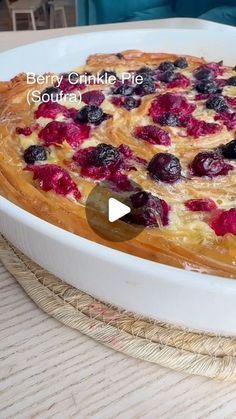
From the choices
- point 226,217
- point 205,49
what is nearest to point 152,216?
point 226,217

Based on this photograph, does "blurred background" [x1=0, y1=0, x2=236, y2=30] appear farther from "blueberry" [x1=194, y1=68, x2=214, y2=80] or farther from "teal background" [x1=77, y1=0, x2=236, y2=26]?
"blueberry" [x1=194, y1=68, x2=214, y2=80]

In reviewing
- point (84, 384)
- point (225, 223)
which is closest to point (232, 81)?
point (225, 223)

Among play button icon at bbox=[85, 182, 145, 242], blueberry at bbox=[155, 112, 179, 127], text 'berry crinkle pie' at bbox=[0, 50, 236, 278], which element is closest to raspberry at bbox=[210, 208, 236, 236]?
text 'berry crinkle pie' at bbox=[0, 50, 236, 278]

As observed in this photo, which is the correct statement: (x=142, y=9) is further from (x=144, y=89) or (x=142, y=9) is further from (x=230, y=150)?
(x=230, y=150)

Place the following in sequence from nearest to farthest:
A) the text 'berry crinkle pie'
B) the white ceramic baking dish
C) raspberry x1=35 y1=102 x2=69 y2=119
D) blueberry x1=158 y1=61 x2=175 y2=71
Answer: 1. the white ceramic baking dish
2. the text 'berry crinkle pie'
3. raspberry x1=35 y1=102 x2=69 y2=119
4. blueberry x1=158 y1=61 x2=175 y2=71

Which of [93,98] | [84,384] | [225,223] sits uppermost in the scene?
[93,98]

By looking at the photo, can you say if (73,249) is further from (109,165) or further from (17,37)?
(17,37)
